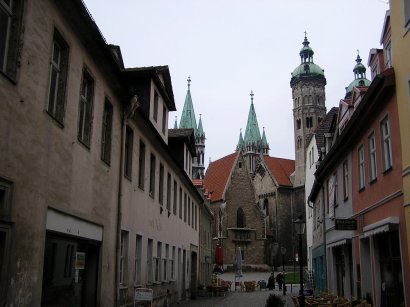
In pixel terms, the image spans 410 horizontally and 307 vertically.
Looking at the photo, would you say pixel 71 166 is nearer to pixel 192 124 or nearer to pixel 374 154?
pixel 374 154

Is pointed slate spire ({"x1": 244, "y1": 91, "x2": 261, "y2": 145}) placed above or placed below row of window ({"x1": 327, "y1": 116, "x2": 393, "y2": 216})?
above

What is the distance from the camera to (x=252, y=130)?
4579 inches

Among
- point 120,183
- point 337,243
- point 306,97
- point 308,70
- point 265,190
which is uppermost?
point 308,70

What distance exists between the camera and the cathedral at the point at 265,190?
231 feet

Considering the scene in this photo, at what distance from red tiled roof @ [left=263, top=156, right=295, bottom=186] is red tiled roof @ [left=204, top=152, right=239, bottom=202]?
11.5m

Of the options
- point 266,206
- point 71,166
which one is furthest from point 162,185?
point 266,206

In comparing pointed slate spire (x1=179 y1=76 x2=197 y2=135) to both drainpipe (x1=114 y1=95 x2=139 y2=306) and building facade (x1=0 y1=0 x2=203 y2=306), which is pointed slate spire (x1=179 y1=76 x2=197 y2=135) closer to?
building facade (x1=0 y1=0 x2=203 y2=306)

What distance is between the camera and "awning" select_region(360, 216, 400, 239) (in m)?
12.0

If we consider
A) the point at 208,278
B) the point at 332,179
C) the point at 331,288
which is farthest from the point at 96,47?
the point at 208,278

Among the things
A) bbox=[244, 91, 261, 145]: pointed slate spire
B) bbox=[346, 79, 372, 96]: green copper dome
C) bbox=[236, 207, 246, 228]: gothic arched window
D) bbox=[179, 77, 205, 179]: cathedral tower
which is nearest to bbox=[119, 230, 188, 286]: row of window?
bbox=[236, 207, 246, 228]: gothic arched window

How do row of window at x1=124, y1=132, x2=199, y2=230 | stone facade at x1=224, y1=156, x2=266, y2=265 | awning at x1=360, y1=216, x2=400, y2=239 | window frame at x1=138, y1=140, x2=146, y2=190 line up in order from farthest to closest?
stone facade at x1=224, y1=156, x2=266, y2=265 < window frame at x1=138, y1=140, x2=146, y2=190 < row of window at x1=124, y1=132, x2=199, y2=230 < awning at x1=360, y1=216, x2=400, y2=239

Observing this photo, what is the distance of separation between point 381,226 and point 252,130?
342 ft

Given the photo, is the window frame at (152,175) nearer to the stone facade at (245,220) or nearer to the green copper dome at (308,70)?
the stone facade at (245,220)

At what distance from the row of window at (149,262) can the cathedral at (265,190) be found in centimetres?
3760
